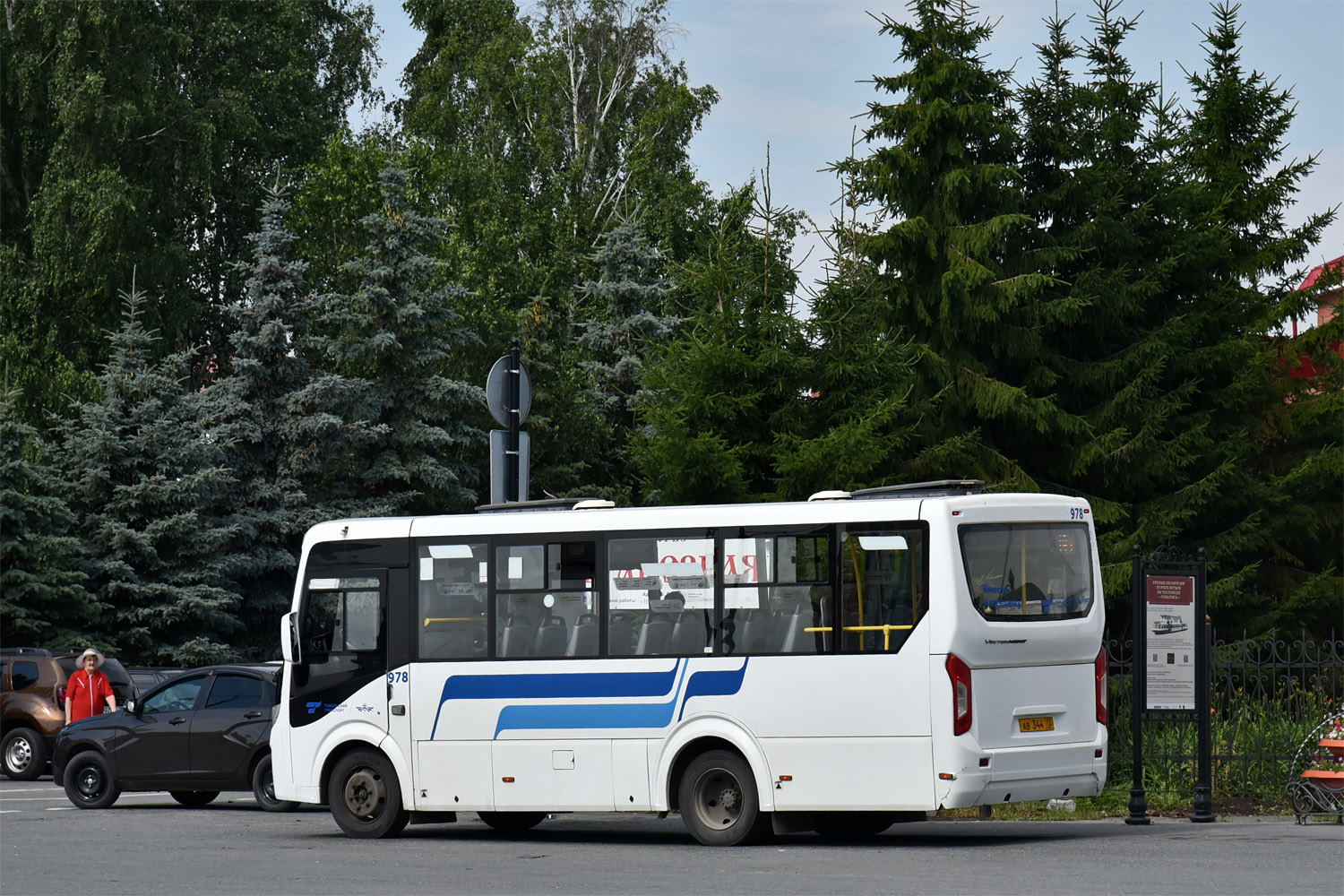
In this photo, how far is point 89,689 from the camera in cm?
2352

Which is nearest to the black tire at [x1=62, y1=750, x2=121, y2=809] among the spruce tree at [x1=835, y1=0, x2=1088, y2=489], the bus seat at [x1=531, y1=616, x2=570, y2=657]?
the bus seat at [x1=531, y1=616, x2=570, y2=657]

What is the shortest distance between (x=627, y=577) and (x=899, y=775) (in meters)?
2.86

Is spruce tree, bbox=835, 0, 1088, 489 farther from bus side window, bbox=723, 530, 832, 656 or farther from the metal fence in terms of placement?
bus side window, bbox=723, 530, 832, 656

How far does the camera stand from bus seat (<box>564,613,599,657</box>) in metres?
14.7

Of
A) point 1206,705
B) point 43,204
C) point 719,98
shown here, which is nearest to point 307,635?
point 1206,705

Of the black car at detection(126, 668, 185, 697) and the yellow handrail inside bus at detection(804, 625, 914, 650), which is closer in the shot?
the yellow handrail inside bus at detection(804, 625, 914, 650)

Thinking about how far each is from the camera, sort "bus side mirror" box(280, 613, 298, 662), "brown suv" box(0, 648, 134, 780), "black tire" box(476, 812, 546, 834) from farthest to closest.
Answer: "brown suv" box(0, 648, 134, 780), "black tire" box(476, 812, 546, 834), "bus side mirror" box(280, 613, 298, 662)

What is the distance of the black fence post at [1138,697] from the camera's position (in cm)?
1556

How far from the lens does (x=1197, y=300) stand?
107 ft

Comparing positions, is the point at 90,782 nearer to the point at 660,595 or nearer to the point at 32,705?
the point at 32,705

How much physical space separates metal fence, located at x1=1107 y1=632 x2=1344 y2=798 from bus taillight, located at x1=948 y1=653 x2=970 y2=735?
Answer: 3582 mm

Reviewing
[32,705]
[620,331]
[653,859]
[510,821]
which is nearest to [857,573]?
[653,859]

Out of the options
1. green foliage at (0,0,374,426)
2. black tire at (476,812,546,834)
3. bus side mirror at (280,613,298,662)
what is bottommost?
black tire at (476,812,546,834)

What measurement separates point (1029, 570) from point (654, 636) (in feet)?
10.1
